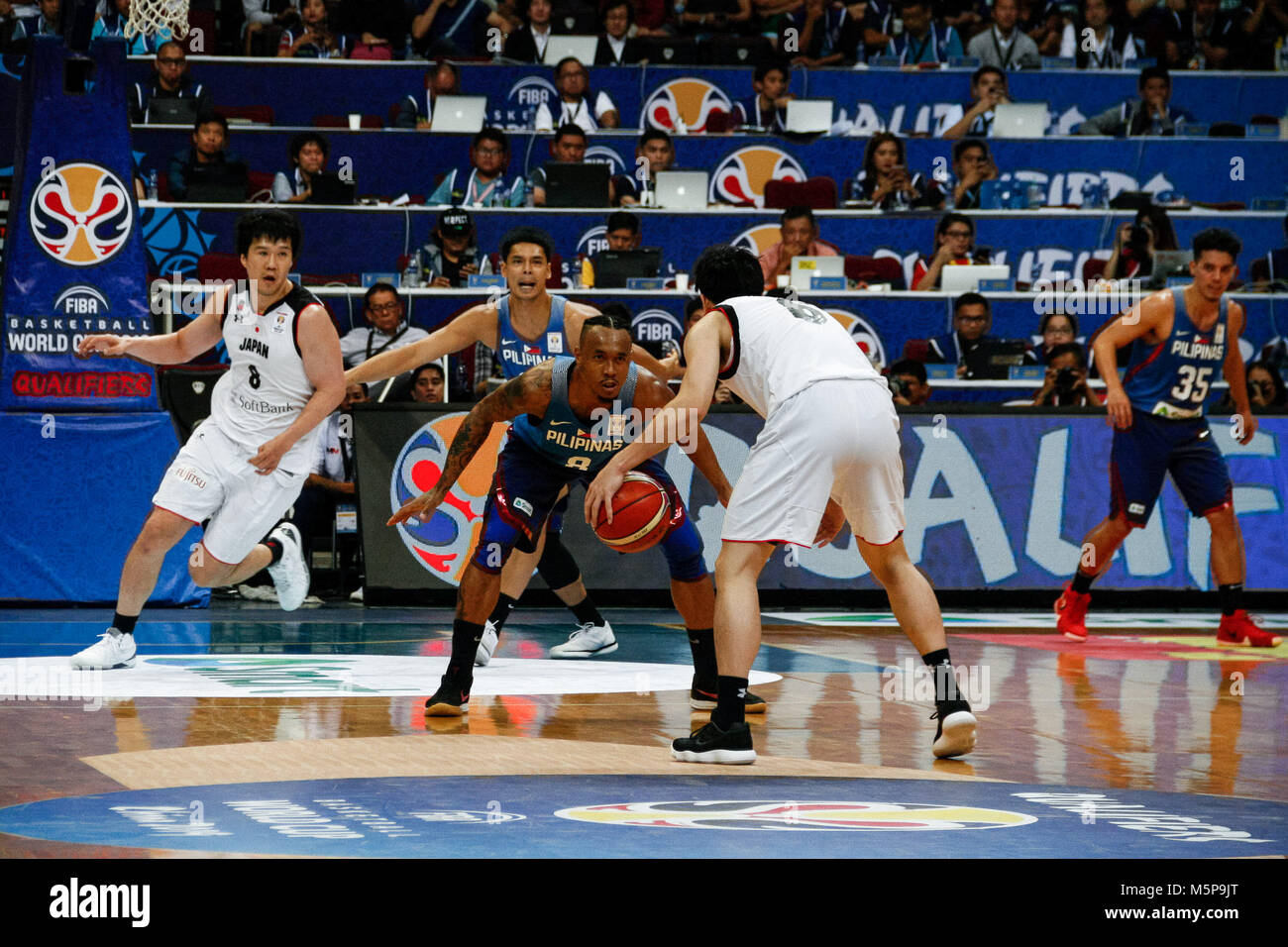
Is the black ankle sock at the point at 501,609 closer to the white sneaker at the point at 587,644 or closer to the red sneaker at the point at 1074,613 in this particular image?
the white sneaker at the point at 587,644

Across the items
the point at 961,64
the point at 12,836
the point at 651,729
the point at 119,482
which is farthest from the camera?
the point at 961,64

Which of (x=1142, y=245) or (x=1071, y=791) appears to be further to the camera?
(x=1142, y=245)

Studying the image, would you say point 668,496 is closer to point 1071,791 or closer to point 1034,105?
point 1071,791

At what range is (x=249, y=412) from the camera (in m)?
7.70

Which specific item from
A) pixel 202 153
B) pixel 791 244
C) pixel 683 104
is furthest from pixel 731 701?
pixel 683 104

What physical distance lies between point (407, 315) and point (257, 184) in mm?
2383

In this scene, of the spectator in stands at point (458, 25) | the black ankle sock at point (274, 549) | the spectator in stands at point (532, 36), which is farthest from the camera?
the spectator in stands at point (458, 25)

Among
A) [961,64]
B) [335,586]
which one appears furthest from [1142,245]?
[335,586]

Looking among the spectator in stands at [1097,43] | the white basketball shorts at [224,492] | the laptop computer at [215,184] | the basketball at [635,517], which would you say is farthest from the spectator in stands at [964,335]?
the basketball at [635,517]

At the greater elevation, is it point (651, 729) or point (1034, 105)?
point (1034, 105)

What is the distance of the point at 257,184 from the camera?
50.3ft

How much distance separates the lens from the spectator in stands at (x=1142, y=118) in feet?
55.4

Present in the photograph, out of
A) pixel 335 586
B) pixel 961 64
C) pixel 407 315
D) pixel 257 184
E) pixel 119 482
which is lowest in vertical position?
pixel 335 586
